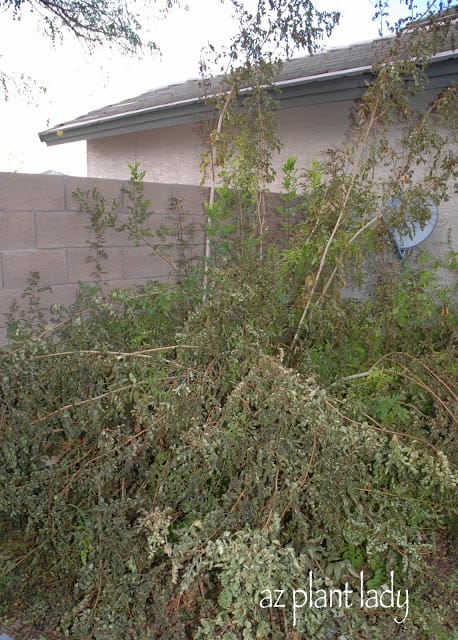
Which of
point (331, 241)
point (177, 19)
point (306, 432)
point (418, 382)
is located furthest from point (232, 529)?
point (177, 19)

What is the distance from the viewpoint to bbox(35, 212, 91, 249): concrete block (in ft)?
13.2

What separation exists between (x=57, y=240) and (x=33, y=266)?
0.83 ft

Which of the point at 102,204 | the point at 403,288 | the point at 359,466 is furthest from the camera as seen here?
the point at 102,204

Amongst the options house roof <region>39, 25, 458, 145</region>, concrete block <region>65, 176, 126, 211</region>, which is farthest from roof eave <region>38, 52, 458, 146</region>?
concrete block <region>65, 176, 126, 211</region>

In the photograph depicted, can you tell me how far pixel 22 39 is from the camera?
8367 mm

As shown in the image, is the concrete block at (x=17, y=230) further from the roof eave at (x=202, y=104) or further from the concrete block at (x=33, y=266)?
the roof eave at (x=202, y=104)

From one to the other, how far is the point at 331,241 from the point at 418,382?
889 mm

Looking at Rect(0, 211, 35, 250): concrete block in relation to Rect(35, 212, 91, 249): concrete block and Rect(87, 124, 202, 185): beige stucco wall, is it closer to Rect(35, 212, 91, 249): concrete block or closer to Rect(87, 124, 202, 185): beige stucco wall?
Rect(35, 212, 91, 249): concrete block

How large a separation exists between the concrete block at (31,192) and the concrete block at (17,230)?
0.16 ft

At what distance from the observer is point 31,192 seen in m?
3.94

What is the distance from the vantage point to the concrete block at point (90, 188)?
4148 millimetres

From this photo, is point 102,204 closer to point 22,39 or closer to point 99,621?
point 99,621

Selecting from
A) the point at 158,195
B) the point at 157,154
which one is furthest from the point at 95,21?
the point at 158,195

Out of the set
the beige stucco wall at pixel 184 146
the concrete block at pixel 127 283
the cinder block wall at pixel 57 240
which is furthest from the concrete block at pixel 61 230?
the beige stucco wall at pixel 184 146
